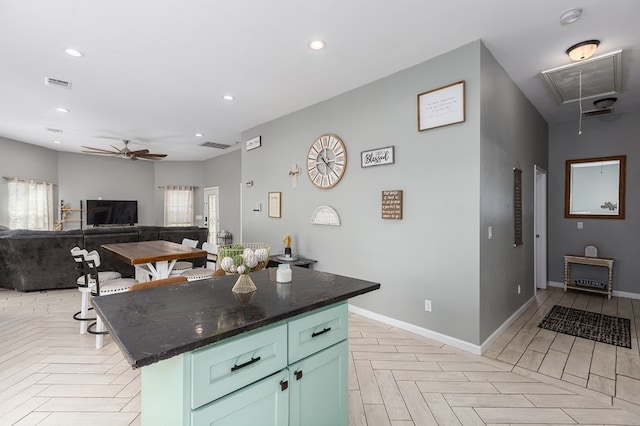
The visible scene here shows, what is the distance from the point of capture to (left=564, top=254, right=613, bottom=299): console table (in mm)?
4473

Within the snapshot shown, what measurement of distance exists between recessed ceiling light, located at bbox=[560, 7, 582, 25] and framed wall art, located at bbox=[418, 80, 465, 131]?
810 mm

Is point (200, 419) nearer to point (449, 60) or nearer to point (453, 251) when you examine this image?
point (453, 251)

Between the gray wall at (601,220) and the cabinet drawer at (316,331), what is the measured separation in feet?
17.4

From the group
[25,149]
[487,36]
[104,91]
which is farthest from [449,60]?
[25,149]

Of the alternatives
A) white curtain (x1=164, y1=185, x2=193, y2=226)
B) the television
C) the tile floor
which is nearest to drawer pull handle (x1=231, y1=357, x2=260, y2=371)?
the tile floor

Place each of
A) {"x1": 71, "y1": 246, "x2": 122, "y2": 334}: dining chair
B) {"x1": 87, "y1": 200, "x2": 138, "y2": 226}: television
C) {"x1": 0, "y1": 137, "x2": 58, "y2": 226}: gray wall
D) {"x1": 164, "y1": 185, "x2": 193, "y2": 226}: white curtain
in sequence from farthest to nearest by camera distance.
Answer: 1. {"x1": 164, "y1": 185, "x2": 193, "y2": 226}: white curtain
2. {"x1": 87, "y1": 200, "x2": 138, "y2": 226}: television
3. {"x1": 0, "y1": 137, "x2": 58, "y2": 226}: gray wall
4. {"x1": 71, "y1": 246, "x2": 122, "y2": 334}: dining chair

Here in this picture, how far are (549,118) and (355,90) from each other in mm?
3440

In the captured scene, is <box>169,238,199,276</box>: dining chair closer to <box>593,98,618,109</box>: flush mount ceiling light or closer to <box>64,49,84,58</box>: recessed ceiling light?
<box>64,49,84,58</box>: recessed ceiling light

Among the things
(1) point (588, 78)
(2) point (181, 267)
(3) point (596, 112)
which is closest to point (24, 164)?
(2) point (181, 267)

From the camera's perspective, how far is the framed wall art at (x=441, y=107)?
2.87 meters

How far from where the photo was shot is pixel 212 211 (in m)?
9.05

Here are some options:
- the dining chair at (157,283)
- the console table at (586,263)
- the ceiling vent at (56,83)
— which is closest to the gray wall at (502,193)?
the console table at (586,263)

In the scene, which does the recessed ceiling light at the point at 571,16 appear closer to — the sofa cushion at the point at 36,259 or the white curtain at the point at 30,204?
the sofa cushion at the point at 36,259

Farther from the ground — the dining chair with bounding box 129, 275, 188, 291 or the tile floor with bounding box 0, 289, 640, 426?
the dining chair with bounding box 129, 275, 188, 291
